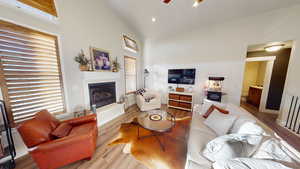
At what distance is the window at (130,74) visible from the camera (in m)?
3.69

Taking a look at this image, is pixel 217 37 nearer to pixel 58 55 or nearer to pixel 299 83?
pixel 299 83

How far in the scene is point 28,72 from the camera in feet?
5.20

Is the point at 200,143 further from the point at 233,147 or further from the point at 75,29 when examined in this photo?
the point at 75,29

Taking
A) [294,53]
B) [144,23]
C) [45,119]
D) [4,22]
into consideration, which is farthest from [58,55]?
[294,53]

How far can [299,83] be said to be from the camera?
2.17 m

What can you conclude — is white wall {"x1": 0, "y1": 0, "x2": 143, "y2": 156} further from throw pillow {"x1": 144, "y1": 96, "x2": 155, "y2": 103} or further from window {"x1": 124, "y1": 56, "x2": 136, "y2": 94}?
throw pillow {"x1": 144, "y1": 96, "x2": 155, "y2": 103}

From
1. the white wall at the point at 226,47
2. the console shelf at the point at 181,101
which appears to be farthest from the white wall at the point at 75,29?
the console shelf at the point at 181,101

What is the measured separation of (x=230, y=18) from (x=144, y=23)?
2.66m

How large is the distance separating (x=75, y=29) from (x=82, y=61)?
28.2 inches

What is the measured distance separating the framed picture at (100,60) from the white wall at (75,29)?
15 centimetres

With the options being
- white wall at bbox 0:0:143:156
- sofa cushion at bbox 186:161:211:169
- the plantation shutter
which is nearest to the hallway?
sofa cushion at bbox 186:161:211:169

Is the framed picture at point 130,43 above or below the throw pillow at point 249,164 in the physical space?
above

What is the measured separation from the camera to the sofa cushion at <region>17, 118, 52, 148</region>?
1.12 m

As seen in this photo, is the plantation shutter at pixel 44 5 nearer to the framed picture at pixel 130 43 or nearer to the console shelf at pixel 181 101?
the framed picture at pixel 130 43
